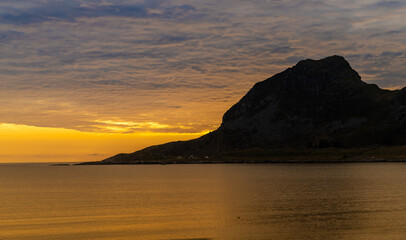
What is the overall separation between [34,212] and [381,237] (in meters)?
57.8

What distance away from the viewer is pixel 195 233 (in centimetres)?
5522

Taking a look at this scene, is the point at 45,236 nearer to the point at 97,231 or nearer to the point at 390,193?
the point at 97,231

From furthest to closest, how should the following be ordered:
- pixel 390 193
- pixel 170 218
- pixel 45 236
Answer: pixel 390 193 → pixel 170 218 → pixel 45 236

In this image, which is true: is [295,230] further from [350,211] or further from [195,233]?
[350,211]

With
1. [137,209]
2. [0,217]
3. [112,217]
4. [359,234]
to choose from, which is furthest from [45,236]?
[359,234]

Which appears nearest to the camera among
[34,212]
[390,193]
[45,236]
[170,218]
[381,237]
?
[381,237]

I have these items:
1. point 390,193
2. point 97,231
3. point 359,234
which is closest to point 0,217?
point 97,231

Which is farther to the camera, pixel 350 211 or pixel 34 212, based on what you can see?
pixel 34 212

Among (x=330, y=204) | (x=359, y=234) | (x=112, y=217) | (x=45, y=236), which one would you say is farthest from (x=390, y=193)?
(x=45, y=236)

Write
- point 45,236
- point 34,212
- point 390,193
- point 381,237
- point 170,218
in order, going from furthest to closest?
point 390,193, point 34,212, point 170,218, point 45,236, point 381,237

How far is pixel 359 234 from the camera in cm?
5281

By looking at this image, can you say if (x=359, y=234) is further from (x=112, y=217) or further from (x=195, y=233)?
(x=112, y=217)

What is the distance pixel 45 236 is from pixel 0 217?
73.4 feet

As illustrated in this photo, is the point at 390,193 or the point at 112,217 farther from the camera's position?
the point at 390,193
